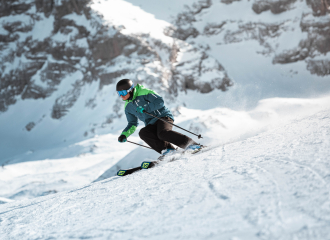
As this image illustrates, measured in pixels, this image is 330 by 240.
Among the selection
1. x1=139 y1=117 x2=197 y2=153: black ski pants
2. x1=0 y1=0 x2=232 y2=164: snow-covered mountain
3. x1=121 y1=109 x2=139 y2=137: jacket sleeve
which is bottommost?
x1=139 y1=117 x2=197 y2=153: black ski pants

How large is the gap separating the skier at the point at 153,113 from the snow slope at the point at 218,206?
1521 mm

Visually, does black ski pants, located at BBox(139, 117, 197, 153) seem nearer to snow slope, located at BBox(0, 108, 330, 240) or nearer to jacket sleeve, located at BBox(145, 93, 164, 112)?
jacket sleeve, located at BBox(145, 93, 164, 112)

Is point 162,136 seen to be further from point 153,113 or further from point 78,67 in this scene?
point 78,67

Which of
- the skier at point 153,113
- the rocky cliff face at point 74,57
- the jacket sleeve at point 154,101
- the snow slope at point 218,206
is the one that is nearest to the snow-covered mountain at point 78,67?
the rocky cliff face at point 74,57

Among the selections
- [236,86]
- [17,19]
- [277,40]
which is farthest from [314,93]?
[17,19]

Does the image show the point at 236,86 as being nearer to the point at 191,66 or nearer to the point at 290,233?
the point at 191,66

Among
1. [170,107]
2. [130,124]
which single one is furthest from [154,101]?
[170,107]

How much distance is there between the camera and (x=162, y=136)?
436 centimetres

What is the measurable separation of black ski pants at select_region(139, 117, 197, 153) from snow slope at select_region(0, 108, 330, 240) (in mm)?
1444

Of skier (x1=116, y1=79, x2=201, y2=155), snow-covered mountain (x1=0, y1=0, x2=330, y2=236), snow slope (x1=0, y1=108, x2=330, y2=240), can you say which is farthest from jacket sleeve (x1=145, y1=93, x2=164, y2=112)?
snow slope (x1=0, y1=108, x2=330, y2=240)

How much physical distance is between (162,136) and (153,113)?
0.53 m

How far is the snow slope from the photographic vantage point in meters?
1.30

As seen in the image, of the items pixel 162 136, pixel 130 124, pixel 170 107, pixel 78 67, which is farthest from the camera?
pixel 78 67

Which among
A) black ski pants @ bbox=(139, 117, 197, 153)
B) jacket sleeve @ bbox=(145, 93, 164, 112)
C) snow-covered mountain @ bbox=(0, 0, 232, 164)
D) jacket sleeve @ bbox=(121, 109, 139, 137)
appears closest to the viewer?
black ski pants @ bbox=(139, 117, 197, 153)
